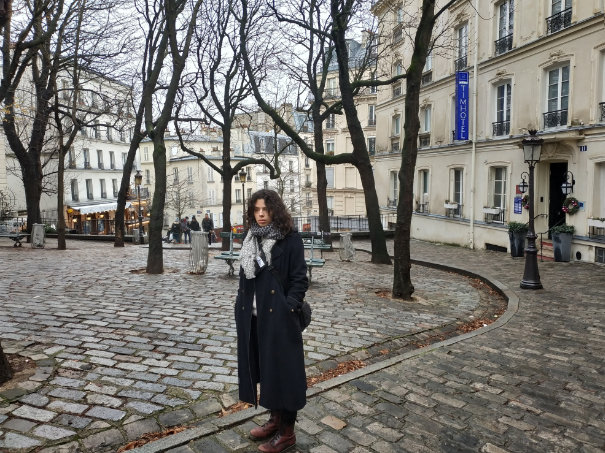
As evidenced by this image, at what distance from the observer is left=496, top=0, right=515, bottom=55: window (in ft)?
55.9

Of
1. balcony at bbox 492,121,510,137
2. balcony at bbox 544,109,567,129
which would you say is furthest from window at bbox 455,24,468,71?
balcony at bbox 544,109,567,129

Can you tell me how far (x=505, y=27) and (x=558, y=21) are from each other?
9.71ft

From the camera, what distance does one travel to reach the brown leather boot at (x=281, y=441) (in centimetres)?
338

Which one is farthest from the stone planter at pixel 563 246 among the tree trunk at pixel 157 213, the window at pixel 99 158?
the window at pixel 99 158

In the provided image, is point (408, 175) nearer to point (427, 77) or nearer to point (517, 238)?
point (517, 238)

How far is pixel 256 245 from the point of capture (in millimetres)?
3527

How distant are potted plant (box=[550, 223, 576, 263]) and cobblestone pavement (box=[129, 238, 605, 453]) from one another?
783 centimetres

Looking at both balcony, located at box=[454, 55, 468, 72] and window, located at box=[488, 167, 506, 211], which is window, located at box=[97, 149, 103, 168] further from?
window, located at box=[488, 167, 506, 211]

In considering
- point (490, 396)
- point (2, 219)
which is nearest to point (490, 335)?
point (490, 396)

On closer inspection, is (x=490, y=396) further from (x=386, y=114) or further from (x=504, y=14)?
(x=386, y=114)

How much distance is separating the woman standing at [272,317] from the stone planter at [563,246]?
1310 centimetres

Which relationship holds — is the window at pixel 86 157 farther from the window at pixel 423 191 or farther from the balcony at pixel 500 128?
the balcony at pixel 500 128

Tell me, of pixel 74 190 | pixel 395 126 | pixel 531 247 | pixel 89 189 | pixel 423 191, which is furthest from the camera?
pixel 89 189

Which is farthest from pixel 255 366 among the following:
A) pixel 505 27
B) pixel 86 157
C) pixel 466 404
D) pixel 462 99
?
pixel 86 157
